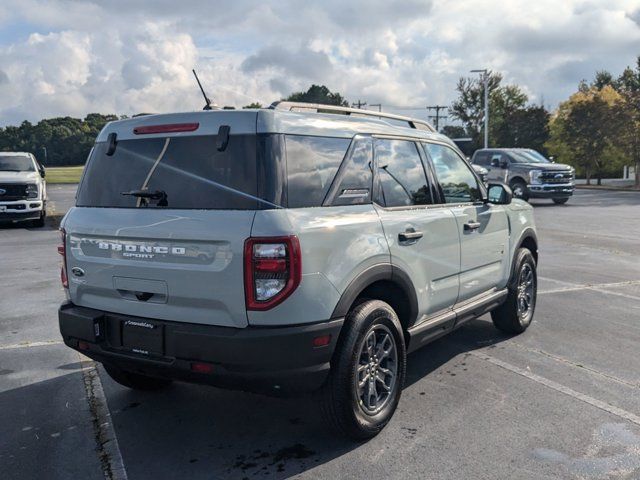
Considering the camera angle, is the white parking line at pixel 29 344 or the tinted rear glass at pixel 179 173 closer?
the tinted rear glass at pixel 179 173

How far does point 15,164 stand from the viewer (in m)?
16.2

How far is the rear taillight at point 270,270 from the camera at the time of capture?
9.71 feet

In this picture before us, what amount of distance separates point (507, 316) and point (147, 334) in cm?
353

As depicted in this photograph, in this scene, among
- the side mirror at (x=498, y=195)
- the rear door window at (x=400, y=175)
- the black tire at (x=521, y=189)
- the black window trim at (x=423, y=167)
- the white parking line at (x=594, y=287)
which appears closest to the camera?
the black window trim at (x=423, y=167)

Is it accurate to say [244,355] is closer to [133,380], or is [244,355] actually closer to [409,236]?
[409,236]

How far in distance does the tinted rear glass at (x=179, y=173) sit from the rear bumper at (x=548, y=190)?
63.4ft

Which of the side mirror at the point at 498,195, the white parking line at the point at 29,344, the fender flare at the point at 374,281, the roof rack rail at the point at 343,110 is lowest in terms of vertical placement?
the white parking line at the point at 29,344

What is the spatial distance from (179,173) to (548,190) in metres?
19.9

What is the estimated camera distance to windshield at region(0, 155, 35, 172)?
632 inches

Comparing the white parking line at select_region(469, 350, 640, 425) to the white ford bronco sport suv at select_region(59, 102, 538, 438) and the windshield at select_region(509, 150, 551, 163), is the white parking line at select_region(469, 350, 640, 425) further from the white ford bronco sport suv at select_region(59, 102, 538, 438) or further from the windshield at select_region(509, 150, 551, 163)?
the windshield at select_region(509, 150, 551, 163)

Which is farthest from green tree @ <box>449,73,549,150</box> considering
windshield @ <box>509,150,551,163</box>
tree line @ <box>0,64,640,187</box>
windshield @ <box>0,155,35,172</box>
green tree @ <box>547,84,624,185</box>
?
windshield @ <box>0,155,35,172</box>

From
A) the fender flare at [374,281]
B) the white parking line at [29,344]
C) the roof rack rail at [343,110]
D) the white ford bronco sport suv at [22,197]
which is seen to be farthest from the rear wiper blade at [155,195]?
the white ford bronco sport suv at [22,197]

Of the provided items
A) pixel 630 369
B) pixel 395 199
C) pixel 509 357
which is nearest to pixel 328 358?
pixel 395 199

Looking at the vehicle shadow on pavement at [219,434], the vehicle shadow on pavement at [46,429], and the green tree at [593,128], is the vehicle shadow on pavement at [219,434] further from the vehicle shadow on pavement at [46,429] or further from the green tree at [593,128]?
the green tree at [593,128]
